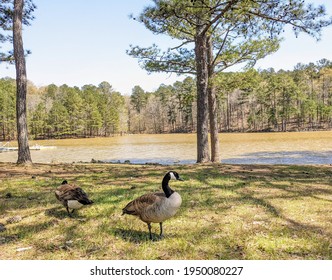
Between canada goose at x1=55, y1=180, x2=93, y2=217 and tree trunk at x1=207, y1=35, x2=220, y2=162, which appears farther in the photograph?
tree trunk at x1=207, y1=35, x2=220, y2=162

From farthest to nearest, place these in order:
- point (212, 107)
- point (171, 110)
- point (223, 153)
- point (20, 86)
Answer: point (171, 110)
point (223, 153)
point (212, 107)
point (20, 86)

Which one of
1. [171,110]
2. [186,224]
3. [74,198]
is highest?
[171,110]

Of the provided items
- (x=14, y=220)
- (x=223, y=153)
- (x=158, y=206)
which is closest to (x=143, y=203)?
(x=158, y=206)

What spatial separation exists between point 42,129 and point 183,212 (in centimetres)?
7974

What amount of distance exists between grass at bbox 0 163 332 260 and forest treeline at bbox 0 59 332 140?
52.6 meters

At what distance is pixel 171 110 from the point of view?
305 ft

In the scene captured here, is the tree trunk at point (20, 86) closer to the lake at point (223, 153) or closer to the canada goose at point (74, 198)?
the lake at point (223, 153)

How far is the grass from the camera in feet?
12.3

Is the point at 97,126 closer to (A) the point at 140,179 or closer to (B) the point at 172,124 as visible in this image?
(B) the point at 172,124

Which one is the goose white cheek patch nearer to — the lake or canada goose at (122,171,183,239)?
canada goose at (122,171,183,239)

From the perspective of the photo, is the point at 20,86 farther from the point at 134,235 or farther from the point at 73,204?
the point at 134,235

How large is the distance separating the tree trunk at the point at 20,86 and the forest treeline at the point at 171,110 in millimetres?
49086

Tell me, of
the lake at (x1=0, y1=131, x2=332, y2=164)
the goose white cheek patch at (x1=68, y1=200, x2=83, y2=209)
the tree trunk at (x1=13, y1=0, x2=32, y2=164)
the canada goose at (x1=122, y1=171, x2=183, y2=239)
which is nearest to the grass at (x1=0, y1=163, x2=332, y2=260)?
Answer: the goose white cheek patch at (x1=68, y1=200, x2=83, y2=209)

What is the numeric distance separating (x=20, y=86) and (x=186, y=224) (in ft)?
30.4
